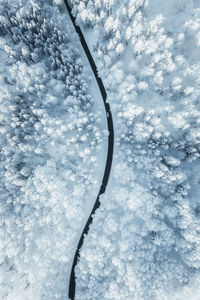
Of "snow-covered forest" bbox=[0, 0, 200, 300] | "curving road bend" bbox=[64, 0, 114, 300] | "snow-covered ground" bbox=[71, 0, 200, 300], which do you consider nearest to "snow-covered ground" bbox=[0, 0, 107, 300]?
"snow-covered forest" bbox=[0, 0, 200, 300]

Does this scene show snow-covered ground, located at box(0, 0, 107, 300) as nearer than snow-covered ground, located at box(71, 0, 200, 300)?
No

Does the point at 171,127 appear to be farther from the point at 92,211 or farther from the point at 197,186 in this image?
the point at 92,211

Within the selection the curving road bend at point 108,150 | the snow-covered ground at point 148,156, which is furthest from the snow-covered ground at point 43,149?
the snow-covered ground at point 148,156

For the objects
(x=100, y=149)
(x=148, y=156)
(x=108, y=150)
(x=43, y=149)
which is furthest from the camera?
(x=108, y=150)

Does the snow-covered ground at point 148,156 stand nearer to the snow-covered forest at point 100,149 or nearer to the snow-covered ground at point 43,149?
the snow-covered forest at point 100,149

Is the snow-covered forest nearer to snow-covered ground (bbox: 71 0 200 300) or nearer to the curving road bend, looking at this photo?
snow-covered ground (bbox: 71 0 200 300)

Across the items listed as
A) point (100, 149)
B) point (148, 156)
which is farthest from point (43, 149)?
point (148, 156)

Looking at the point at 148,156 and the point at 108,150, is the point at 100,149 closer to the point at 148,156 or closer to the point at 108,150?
the point at 108,150

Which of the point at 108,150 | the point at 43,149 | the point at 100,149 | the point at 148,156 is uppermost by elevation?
the point at 43,149
